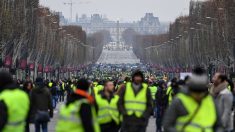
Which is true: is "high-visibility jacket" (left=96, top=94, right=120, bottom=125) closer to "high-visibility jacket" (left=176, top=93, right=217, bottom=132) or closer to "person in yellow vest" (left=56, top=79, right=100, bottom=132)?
"person in yellow vest" (left=56, top=79, right=100, bottom=132)

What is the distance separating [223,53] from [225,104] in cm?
7316

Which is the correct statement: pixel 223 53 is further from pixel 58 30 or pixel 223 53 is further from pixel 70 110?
pixel 70 110

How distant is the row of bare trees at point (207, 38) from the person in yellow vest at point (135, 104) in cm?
5545

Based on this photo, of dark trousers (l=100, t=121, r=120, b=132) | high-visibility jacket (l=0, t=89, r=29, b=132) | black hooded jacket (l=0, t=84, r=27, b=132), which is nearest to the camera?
black hooded jacket (l=0, t=84, r=27, b=132)

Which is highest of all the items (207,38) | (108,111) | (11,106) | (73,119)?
(11,106)

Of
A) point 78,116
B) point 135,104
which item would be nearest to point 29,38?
point 135,104

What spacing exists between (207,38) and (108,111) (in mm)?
86293

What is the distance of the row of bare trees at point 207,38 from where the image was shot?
274 feet

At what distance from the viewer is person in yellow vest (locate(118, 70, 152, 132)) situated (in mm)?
18281

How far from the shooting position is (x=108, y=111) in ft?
61.5

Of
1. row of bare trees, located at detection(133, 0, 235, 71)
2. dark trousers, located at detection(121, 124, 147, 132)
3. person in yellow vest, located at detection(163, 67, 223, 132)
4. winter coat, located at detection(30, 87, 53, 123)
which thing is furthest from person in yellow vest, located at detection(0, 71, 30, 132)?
row of bare trees, located at detection(133, 0, 235, 71)

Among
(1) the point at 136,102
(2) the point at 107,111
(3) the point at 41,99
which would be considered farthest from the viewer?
(3) the point at 41,99

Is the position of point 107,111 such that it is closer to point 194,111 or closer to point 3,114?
point 3,114

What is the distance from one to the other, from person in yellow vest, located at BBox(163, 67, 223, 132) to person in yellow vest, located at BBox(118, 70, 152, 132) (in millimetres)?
5710
